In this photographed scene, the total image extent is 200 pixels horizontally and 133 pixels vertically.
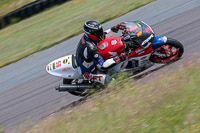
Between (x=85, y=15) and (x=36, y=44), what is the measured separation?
2.68 metres

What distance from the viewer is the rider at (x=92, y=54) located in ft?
24.0

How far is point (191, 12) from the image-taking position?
10.8 meters

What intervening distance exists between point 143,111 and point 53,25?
11127mm

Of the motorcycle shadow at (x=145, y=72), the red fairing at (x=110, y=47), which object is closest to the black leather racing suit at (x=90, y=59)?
the red fairing at (x=110, y=47)

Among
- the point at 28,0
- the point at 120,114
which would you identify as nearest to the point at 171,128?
the point at 120,114

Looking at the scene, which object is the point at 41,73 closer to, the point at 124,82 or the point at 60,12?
the point at 124,82

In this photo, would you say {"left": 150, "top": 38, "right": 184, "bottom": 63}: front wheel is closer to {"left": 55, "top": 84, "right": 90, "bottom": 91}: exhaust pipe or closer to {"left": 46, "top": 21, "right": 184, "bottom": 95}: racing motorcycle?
{"left": 46, "top": 21, "right": 184, "bottom": 95}: racing motorcycle

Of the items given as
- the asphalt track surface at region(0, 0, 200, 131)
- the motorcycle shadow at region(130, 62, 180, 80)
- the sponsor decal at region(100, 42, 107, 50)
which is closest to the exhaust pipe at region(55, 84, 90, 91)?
the asphalt track surface at region(0, 0, 200, 131)

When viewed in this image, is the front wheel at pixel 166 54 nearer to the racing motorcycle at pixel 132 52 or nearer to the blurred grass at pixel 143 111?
the racing motorcycle at pixel 132 52

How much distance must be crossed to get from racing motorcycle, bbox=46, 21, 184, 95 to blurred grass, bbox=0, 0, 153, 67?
4936 mm

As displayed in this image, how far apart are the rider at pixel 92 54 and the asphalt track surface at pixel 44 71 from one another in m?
0.93

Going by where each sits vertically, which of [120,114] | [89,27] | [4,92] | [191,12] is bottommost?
[4,92]

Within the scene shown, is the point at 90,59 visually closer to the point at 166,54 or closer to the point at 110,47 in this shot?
the point at 110,47

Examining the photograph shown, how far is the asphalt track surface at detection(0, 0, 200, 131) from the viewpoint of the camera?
8336 millimetres
